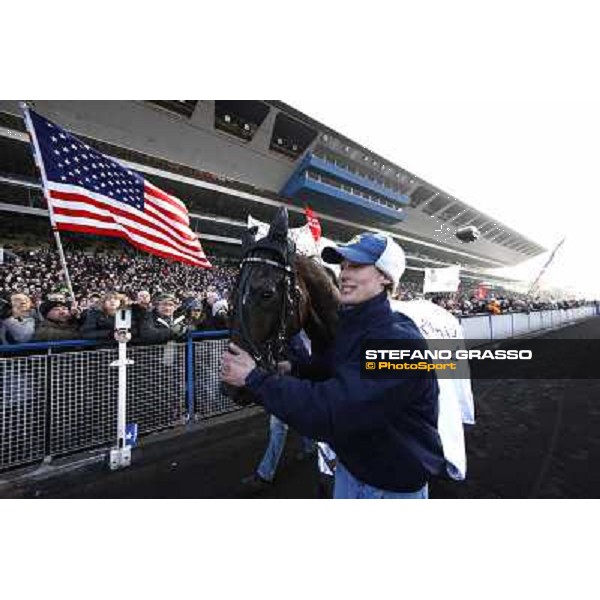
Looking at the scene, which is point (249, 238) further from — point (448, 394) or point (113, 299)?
point (113, 299)

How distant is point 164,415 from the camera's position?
4.30 m

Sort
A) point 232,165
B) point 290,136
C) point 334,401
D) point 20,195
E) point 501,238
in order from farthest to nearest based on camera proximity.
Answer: point 501,238 → point 290,136 → point 232,165 → point 20,195 → point 334,401

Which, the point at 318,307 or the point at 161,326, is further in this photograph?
the point at 161,326

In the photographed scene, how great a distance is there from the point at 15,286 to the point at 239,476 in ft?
50.5

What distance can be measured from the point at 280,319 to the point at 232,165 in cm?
2739

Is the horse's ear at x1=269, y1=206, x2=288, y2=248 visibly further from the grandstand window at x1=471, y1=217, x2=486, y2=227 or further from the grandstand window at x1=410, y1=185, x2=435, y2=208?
the grandstand window at x1=471, y1=217, x2=486, y2=227

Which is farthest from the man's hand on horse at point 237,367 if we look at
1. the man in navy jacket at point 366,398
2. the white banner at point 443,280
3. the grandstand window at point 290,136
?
the grandstand window at point 290,136

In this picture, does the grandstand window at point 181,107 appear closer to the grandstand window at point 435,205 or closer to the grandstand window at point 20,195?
the grandstand window at point 20,195

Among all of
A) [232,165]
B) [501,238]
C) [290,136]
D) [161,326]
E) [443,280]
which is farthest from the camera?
[501,238]

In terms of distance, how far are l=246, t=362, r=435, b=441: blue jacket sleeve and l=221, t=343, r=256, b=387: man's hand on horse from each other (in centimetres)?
5

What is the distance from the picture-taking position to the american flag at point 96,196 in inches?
160

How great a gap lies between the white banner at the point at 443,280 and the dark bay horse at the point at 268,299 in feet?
27.5

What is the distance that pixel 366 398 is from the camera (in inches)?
44.8

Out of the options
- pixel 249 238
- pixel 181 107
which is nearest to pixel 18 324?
pixel 249 238
